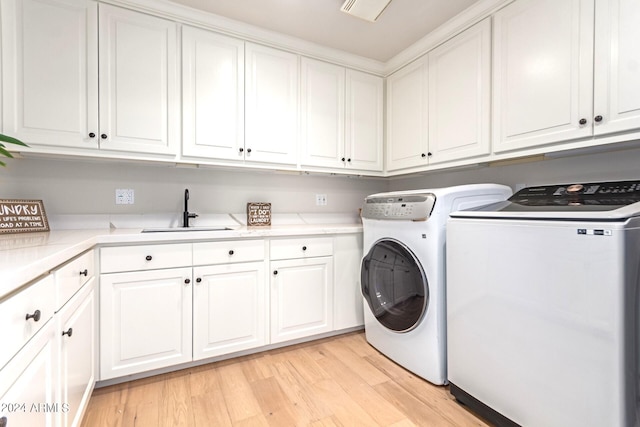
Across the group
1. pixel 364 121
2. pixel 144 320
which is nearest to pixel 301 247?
pixel 144 320

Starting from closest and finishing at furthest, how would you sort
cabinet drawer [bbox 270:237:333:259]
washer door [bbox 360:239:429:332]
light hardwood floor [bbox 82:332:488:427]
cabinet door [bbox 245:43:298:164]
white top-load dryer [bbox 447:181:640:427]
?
white top-load dryer [bbox 447:181:640:427]
light hardwood floor [bbox 82:332:488:427]
washer door [bbox 360:239:429:332]
cabinet drawer [bbox 270:237:333:259]
cabinet door [bbox 245:43:298:164]

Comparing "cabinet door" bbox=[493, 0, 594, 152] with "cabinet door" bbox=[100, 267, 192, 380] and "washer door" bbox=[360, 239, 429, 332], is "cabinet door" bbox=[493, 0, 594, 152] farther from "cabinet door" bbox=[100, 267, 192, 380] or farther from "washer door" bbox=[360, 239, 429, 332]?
"cabinet door" bbox=[100, 267, 192, 380]

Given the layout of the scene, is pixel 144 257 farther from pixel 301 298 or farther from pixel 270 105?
pixel 270 105

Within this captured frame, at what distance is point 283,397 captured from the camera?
1555 mm

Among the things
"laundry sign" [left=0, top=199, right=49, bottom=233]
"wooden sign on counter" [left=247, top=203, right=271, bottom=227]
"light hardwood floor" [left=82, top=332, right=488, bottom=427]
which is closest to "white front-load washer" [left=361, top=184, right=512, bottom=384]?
"light hardwood floor" [left=82, top=332, right=488, bottom=427]

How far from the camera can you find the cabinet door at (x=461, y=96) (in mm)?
1820

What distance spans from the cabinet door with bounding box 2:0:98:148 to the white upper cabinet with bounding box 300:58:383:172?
133 centimetres

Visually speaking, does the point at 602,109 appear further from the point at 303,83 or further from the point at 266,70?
the point at 266,70

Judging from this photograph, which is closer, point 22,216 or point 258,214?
point 22,216

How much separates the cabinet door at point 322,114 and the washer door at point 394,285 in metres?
0.87

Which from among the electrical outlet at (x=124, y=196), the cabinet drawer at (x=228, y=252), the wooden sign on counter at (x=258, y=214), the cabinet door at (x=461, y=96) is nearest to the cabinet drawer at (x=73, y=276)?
the cabinet drawer at (x=228, y=252)

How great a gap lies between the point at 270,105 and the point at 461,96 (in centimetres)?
132

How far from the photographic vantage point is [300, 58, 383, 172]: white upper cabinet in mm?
2303

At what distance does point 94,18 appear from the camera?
1.67 metres
